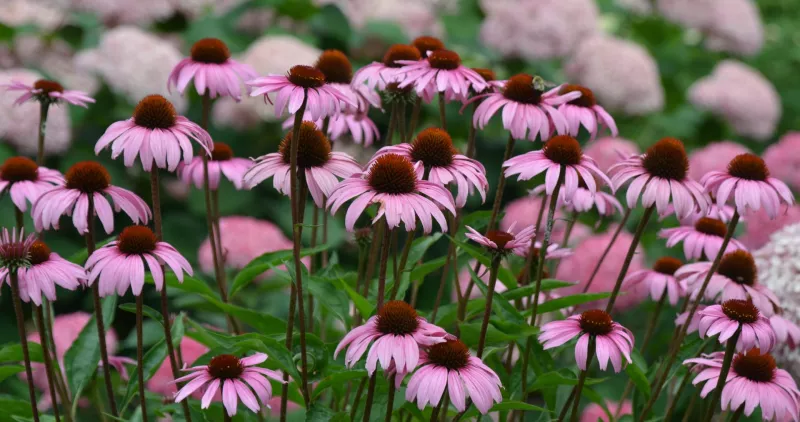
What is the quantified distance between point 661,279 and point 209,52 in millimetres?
686

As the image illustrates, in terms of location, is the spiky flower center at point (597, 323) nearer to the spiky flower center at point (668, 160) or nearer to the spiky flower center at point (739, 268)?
the spiky flower center at point (668, 160)

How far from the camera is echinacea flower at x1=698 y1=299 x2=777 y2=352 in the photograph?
98cm

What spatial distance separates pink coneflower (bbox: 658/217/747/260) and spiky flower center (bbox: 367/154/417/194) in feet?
1.71

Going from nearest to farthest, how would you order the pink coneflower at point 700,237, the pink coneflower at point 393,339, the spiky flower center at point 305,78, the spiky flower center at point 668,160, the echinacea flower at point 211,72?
the pink coneflower at point 393,339
the spiky flower center at point 305,78
the spiky flower center at point 668,160
the echinacea flower at point 211,72
the pink coneflower at point 700,237

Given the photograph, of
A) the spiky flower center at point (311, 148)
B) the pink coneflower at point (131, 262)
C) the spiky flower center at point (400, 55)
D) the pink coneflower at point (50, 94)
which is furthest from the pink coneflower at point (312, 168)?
the pink coneflower at point (50, 94)

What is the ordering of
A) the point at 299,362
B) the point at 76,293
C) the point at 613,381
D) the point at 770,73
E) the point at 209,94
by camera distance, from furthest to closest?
the point at 770,73 → the point at 76,293 → the point at 613,381 → the point at 209,94 → the point at 299,362

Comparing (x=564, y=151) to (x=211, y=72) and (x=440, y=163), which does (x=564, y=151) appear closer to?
(x=440, y=163)

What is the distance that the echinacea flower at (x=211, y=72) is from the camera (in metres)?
1.13

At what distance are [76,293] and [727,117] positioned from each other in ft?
6.77

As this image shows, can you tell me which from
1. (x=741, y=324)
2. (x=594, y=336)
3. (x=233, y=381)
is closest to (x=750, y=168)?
(x=741, y=324)

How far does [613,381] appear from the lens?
78.5 inches

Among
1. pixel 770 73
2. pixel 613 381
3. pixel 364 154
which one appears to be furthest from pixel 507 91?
pixel 770 73

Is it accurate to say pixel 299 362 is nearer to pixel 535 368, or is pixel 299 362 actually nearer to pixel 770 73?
pixel 535 368

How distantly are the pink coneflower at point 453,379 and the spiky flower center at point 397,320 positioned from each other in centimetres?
3
